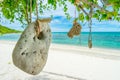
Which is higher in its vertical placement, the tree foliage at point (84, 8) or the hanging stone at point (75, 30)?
the tree foliage at point (84, 8)

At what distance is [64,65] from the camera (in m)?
9.29

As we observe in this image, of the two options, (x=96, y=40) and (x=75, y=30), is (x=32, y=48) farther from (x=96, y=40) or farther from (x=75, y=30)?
(x=96, y=40)

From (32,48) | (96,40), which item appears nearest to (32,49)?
(32,48)

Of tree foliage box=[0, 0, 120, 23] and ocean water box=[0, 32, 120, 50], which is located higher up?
tree foliage box=[0, 0, 120, 23]

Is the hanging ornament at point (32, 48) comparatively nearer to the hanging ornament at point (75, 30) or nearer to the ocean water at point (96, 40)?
the hanging ornament at point (75, 30)

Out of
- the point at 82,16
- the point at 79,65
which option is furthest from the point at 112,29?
the point at 82,16

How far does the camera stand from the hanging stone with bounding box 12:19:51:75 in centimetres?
117

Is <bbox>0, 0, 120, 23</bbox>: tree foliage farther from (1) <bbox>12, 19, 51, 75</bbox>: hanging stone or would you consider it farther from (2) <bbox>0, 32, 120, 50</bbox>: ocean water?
(2) <bbox>0, 32, 120, 50</bbox>: ocean water

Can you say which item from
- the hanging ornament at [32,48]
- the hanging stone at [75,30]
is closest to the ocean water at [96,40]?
the hanging stone at [75,30]

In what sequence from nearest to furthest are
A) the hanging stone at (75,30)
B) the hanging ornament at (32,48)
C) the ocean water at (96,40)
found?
the hanging ornament at (32,48) < the hanging stone at (75,30) < the ocean water at (96,40)

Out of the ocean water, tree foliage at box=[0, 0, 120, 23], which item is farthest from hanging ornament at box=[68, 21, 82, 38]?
the ocean water

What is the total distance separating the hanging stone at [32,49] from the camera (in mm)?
1175

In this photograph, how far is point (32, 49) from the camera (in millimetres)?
1222

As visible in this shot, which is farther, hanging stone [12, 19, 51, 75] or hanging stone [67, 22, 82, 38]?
hanging stone [67, 22, 82, 38]
